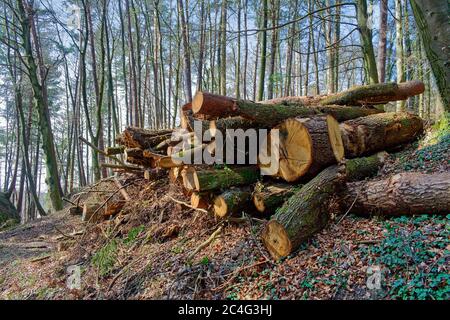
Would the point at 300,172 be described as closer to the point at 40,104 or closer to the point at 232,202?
the point at 232,202

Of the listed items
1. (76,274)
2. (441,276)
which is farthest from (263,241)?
(76,274)

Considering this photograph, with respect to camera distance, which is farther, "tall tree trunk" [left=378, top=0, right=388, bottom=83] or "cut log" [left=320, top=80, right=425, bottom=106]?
"tall tree trunk" [left=378, top=0, right=388, bottom=83]

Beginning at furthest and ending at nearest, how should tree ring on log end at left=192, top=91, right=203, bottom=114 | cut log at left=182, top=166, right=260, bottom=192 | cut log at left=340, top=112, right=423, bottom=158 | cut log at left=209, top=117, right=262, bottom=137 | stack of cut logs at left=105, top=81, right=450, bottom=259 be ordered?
1. cut log at left=340, top=112, right=423, bottom=158
2. cut log at left=209, top=117, right=262, bottom=137
3. cut log at left=182, top=166, right=260, bottom=192
4. tree ring on log end at left=192, top=91, right=203, bottom=114
5. stack of cut logs at left=105, top=81, right=450, bottom=259

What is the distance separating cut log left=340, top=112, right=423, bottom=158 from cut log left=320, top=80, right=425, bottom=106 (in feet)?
1.97

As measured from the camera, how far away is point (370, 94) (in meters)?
5.58

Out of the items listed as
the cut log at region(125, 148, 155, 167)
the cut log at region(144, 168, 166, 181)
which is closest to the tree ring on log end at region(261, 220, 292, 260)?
the cut log at region(144, 168, 166, 181)

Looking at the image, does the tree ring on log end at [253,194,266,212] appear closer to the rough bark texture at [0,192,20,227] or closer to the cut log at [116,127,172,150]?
the cut log at [116,127,172,150]

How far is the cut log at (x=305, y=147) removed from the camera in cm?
Answer: 372

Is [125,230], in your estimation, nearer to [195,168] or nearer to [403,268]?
[195,168]

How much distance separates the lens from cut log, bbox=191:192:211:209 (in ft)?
14.1

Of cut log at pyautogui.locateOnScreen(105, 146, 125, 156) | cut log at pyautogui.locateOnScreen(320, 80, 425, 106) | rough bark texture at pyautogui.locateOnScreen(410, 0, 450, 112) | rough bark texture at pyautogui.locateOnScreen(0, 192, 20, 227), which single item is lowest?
rough bark texture at pyautogui.locateOnScreen(0, 192, 20, 227)

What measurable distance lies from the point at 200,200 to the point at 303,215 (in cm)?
165

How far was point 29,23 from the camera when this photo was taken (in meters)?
9.41

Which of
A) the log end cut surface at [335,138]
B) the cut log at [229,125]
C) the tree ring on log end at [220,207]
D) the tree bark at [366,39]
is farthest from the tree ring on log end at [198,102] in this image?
Answer: the tree bark at [366,39]
